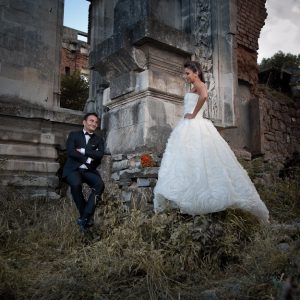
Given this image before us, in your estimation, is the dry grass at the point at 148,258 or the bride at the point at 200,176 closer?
the dry grass at the point at 148,258

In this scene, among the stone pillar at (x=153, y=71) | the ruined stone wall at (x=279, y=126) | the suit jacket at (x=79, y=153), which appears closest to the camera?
the suit jacket at (x=79, y=153)

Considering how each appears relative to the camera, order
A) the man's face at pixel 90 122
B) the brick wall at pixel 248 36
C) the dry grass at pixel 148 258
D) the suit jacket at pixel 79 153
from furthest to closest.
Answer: the brick wall at pixel 248 36, the man's face at pixel 90 122, the suit jacket at pixel 79 153, the dry grass at pixel 148 258

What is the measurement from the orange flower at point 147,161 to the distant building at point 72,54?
13173mm

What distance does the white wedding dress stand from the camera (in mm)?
3232

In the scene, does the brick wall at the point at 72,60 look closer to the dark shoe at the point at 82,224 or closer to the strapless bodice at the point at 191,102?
the strapless bodice at the point at 191,102

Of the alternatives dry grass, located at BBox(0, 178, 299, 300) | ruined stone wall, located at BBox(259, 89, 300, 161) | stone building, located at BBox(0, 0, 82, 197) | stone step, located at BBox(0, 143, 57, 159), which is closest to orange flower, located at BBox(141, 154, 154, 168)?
dry grass, located at BBox(0, 178, 299, 300)

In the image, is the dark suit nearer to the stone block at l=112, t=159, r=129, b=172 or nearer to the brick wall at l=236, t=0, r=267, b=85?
the stone block at l=112, t=159, r=129, b=172

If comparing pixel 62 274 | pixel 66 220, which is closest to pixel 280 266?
pixel 62 274

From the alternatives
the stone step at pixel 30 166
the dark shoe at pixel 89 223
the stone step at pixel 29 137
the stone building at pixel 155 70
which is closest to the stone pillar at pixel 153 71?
the stone building at pixel 155 70

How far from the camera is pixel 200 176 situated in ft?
11.0

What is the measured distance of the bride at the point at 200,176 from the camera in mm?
3234

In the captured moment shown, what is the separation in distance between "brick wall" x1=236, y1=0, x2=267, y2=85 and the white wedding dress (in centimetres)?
397

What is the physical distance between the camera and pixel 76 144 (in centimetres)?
389

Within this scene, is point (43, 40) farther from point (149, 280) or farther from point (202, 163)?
point (149, 280)
